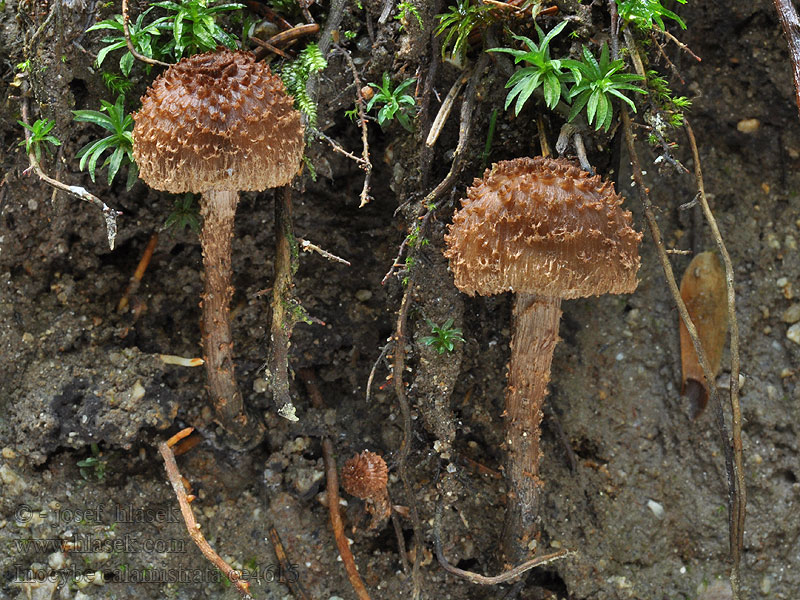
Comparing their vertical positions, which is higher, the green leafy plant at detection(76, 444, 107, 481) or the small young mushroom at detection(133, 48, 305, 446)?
the small young mushroom at detection(133, 48, 305, 446)

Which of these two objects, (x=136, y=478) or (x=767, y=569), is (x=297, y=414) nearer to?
(x=136, y=478)

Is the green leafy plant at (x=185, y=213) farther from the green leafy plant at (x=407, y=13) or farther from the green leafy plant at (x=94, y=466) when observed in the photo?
the green leafy plant at (x=407, y=13)

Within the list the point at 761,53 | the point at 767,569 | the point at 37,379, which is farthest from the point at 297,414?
the point at 761,53

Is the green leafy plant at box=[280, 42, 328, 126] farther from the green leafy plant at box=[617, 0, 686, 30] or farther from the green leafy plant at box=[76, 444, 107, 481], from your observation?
the green leafy plant at box=[76, 444, 107, 481]

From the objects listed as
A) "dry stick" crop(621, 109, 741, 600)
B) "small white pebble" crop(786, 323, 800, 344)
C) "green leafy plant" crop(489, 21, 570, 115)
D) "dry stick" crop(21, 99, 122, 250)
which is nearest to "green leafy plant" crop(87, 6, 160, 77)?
"dry stick" crop(21, 99, 122, 250)

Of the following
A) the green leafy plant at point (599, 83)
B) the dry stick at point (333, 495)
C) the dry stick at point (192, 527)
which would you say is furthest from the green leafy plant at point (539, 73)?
the dry stick at point (192, 527)

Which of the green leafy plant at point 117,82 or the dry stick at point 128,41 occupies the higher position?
the dry stick at point 128,41
